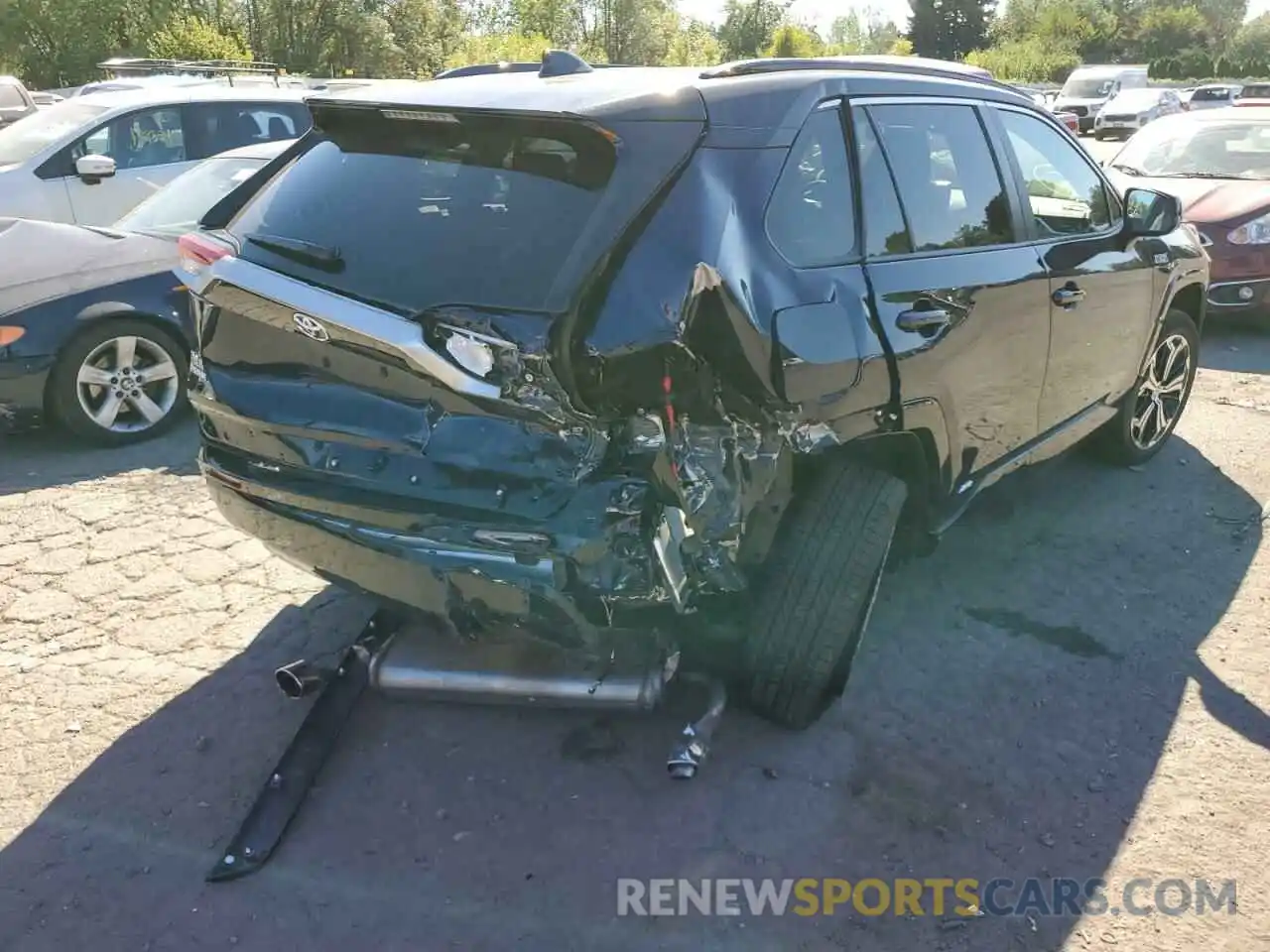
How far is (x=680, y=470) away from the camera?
264 centimetres

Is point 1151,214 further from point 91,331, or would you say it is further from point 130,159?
point 130,159

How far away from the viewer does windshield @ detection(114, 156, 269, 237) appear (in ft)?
21.6

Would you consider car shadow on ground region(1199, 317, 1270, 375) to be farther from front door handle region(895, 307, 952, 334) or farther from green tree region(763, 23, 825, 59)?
green tree region(763, 23, 825, 59)

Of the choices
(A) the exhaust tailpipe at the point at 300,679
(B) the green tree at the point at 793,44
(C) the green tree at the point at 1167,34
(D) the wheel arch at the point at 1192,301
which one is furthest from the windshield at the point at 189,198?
(C) the green tree at the point at 1167,34

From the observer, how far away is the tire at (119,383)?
221 inches

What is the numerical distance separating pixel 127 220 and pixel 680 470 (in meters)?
5.44

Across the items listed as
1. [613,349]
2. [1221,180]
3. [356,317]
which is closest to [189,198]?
[356,317]

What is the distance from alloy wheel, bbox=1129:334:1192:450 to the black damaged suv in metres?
2.02

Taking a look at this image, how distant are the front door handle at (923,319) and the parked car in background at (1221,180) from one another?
4960 mm

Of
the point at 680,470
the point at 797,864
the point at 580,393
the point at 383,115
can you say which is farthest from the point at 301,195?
the point at 797,864

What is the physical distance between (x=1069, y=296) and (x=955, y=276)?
0.86m

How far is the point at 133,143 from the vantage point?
30.3 feet

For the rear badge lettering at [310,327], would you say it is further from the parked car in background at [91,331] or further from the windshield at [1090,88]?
the windshield at [1090,88]

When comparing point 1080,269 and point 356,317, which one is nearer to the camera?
point 356,317
